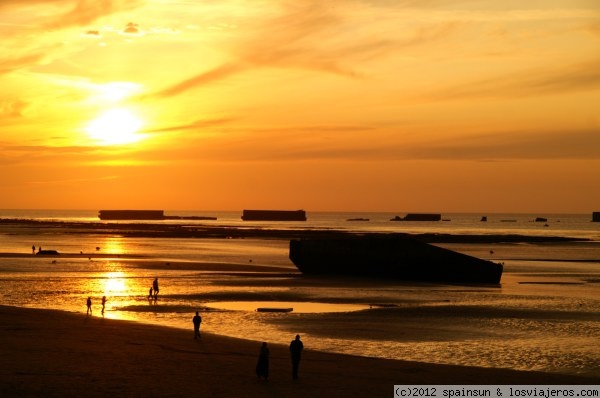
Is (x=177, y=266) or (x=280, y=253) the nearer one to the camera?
(x=177, y=266)

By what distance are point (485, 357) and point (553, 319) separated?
14537mm

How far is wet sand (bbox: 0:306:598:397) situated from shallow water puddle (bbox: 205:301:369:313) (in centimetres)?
1272

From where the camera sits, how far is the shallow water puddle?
49625 millimetres

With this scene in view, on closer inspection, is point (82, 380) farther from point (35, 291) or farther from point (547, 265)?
point (547, 265)

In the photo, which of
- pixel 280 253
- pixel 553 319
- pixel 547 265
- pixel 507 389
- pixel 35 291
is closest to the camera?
pixel 507 389

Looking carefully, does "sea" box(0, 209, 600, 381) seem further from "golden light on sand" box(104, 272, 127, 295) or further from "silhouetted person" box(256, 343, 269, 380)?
"silhouetted person" box(256, 343, 269, 380)

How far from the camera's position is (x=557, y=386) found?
88.3 ft

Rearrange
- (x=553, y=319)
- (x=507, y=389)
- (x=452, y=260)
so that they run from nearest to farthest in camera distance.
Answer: (x=507, y=389) < (x=553, y=319) < (x=452, y=260)

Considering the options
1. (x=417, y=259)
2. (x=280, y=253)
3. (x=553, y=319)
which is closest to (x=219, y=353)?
(x=553, y=319)

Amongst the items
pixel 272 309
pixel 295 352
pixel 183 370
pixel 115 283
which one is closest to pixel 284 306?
pixel 272 309

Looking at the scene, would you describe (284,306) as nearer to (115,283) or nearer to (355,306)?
(355,306)

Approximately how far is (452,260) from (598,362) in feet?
136

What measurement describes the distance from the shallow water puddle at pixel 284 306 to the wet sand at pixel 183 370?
12.7 meters

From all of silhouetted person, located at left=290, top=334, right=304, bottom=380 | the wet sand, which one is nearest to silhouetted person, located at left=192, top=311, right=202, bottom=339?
the wet sand
